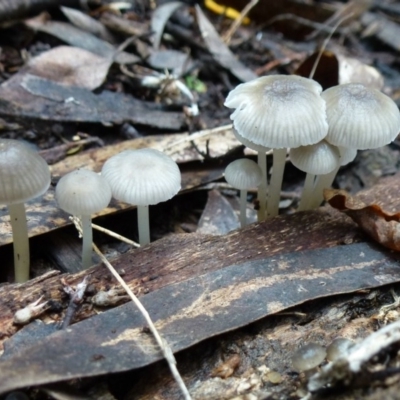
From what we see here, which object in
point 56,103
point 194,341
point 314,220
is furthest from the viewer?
point 56,103

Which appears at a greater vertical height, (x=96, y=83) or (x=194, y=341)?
(x=96, y=83)

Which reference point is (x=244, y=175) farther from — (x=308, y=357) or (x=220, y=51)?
(x=220, y=51)

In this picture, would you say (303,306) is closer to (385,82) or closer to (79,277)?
(79,277)

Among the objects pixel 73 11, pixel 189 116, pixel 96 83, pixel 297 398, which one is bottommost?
pixel 297 398

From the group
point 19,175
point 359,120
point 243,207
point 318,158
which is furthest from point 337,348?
point 19,175

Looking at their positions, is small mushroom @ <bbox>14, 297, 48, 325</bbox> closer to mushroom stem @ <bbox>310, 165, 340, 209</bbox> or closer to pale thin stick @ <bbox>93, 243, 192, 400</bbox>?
pale thin stick @ <bbox>93, 243, 192, 400</bbox>

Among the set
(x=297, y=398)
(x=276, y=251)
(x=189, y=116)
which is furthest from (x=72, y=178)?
(x=189, y=116)

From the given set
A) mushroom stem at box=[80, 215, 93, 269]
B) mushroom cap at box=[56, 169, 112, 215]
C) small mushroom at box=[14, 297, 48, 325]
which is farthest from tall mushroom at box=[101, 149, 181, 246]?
small mushroom at box=[14, 297, 48, 325]
